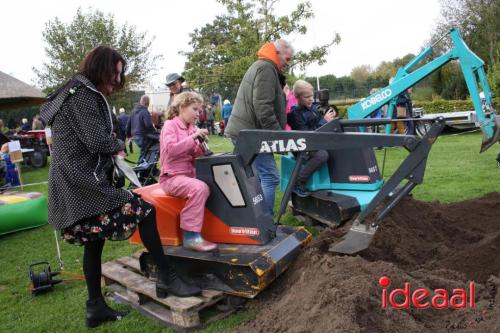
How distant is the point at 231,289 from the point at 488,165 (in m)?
7.02

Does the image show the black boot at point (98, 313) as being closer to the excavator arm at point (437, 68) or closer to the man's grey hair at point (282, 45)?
the man's grey hair at point (282, 45)

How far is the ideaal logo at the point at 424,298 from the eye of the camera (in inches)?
113

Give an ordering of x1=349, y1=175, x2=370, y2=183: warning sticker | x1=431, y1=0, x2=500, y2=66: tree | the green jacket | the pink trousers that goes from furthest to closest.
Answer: x1=431, y1=0, x2=500, y2=66: tree, x1=349, y1=175, x2=370, y2=183: warning sticker, the green jacket, the pink trousers

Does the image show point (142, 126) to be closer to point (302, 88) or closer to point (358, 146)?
point (302, 88)

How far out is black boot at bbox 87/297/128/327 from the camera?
373cm

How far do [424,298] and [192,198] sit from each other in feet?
6.22

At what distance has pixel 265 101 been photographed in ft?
15.6

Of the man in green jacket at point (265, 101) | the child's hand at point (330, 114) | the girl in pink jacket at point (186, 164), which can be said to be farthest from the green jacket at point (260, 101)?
the child's hand at point (330, 114)

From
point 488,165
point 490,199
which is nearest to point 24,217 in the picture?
point 490,199

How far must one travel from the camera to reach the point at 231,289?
3.68 m

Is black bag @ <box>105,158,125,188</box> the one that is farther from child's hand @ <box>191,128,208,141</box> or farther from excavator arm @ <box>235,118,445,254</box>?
excavator arm @ <box>235,118,445,254</box>

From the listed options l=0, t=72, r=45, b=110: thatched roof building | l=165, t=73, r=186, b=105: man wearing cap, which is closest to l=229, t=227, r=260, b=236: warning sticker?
l=165, t=73, r=186, b=105: man wearing cap

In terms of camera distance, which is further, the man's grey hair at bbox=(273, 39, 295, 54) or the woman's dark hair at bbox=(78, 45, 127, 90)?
the man's grey hair at bbox=(273, 39, 295, 54)

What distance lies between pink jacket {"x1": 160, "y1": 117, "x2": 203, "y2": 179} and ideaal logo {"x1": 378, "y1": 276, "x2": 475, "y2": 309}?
1868 millimetres
